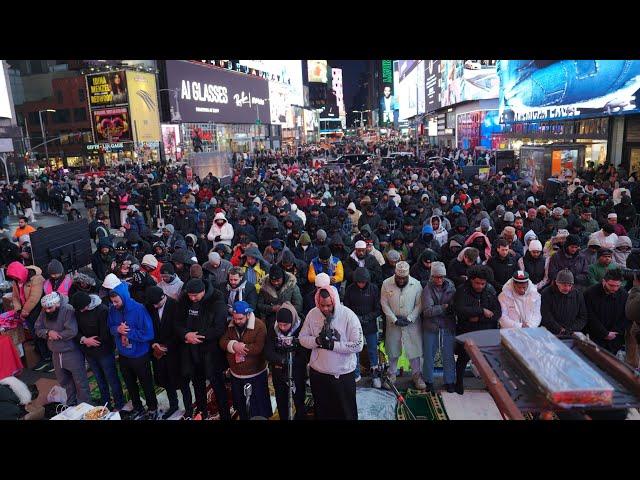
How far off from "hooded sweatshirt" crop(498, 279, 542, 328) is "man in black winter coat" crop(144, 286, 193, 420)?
154 inches

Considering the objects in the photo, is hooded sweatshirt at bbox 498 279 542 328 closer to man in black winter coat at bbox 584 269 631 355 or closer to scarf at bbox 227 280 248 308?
man in black winter coat at bbox 584 269 631 355

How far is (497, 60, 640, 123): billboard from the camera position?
764 inches

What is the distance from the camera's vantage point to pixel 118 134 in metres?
55.8

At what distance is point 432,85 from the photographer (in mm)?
69688

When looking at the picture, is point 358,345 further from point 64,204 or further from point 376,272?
point 64,204

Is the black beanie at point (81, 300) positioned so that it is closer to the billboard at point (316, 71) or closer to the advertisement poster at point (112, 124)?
the advertisement poster at point (112, 124)

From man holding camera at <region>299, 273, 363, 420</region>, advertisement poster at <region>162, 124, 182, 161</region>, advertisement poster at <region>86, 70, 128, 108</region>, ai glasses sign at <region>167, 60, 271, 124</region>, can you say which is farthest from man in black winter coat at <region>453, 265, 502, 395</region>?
ai glasses sign at <region>167, 60, 271, 124</region>

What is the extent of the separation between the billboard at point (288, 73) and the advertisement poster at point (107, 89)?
32926mm

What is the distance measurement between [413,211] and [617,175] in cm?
1175

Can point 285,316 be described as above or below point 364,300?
above

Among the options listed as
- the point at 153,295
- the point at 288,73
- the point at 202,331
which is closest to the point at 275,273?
the point at 202,331

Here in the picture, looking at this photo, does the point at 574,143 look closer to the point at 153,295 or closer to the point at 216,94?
the point at 153,295

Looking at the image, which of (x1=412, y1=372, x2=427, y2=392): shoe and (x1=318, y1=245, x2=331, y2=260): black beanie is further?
(x1=318, y1=245, x2=331, y2=260): black beanie

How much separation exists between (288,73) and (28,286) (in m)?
110
